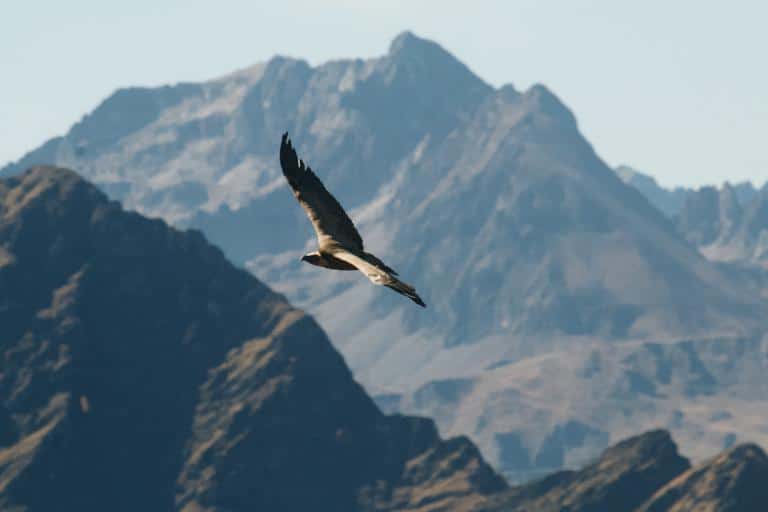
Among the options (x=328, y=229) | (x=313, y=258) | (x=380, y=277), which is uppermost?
(x=328, y=229)

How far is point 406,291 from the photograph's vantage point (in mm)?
63344

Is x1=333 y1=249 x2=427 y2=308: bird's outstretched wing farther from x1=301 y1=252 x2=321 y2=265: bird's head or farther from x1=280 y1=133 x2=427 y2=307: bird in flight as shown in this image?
x1=301 y1=252 x2=321 y2=265: bird's head

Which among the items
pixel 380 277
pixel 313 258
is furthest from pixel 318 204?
pixel 380 277

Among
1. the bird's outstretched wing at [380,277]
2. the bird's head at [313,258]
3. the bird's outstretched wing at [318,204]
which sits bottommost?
the bird's outstretched wing at [380,277]

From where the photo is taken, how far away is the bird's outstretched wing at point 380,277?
63281mm

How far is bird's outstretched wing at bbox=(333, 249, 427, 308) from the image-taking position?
63.3 metres

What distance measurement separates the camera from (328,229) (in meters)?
73.6

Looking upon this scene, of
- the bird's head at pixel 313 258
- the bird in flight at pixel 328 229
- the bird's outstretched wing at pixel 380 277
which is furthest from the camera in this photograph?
the bird's head at pixel 313 258

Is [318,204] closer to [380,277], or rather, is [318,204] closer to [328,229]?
[328,229]

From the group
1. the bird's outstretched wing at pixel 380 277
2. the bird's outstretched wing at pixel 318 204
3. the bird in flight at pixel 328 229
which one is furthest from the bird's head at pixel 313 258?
the bird's outstretched wing at pixel 380 277

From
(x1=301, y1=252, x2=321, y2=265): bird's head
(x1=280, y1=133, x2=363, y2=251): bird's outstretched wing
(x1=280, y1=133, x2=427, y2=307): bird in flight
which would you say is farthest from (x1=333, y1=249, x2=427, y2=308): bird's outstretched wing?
(x1=301, y1=252, x2=321, y2=265): bird's head

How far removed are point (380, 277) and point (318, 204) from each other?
40.2ft

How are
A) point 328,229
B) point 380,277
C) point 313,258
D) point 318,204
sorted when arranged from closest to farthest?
point 380,277, point 313,258, point 328,229, point 318,204

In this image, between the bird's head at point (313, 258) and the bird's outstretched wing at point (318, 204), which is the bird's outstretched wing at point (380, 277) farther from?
the bird's head at point (313, 258)
